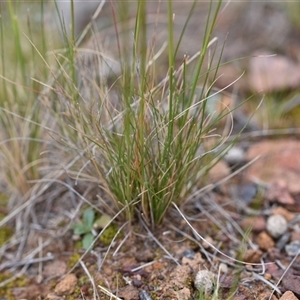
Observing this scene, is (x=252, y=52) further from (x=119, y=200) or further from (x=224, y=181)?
(x=119, y=200)

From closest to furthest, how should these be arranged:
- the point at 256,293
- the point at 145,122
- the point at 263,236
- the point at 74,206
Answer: the point at 256,293, the point at 145,122, the point at 263,236, the point at 74,206

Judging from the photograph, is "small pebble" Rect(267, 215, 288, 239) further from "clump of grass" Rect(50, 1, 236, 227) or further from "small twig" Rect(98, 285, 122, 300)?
"small twig" Rect(98, 285, 122, 300)

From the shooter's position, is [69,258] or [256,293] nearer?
[256,293]

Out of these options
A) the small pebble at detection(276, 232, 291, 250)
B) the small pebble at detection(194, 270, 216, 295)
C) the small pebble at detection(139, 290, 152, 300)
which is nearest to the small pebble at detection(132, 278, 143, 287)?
the small pebble at detection(139, 290, 152, 300)

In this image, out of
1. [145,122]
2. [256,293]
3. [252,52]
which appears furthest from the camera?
[252,52]

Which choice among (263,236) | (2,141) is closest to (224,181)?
(263,236)
